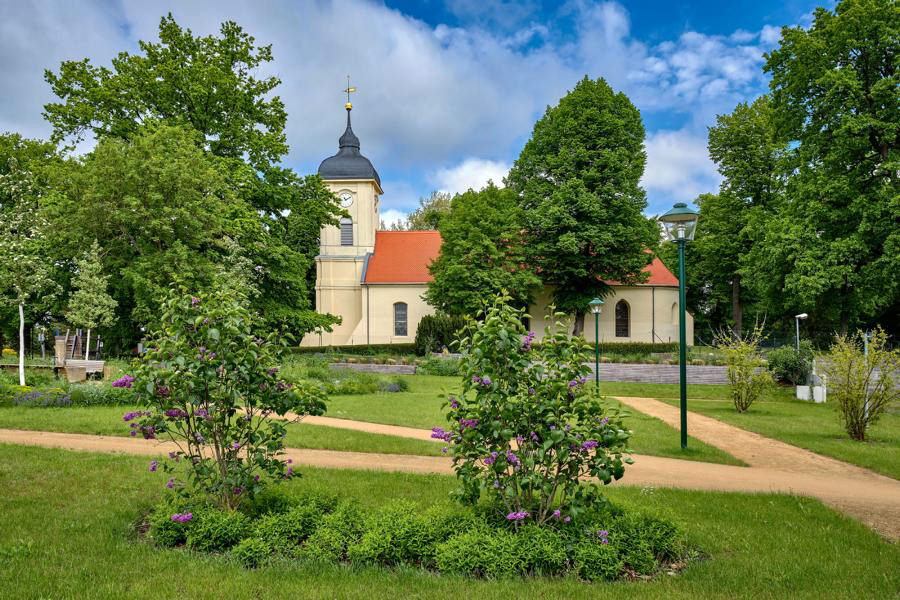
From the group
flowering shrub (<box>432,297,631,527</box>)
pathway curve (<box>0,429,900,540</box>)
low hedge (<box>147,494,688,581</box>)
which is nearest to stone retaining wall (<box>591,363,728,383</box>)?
pathway curve (<box>0,429,900,540</box>)

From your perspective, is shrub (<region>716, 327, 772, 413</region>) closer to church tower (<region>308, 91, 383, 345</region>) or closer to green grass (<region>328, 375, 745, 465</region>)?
green grass (<region>328, 375, 745, 465</region>)

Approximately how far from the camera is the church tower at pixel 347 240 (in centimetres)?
3612

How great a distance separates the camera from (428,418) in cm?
1188

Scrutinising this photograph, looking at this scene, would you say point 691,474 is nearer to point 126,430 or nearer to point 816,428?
point 816,428

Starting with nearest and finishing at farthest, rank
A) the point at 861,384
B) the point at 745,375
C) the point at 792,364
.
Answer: the point at 861,384
the point at 745,375
the point at 792,364

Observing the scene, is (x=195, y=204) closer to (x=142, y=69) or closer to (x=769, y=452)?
(x=142, y=69)

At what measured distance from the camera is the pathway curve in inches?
255

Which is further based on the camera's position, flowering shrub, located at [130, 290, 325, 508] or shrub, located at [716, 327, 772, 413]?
shrub, located at [716, 327, 772, 413]

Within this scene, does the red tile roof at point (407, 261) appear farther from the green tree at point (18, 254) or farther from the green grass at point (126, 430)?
the green grass at point (126, 430)

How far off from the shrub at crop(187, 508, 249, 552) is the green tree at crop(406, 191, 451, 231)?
149 ft

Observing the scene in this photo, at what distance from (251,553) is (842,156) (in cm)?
2531

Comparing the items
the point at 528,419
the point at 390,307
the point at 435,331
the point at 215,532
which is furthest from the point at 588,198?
the point at 215,532

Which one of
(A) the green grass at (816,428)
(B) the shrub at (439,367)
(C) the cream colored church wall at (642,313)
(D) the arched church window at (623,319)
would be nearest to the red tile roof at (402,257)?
(C) the cream colored church wall at (642,313)

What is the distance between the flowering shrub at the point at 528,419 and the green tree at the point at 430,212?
149 ft
